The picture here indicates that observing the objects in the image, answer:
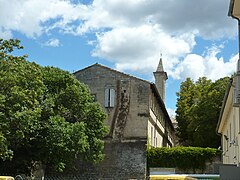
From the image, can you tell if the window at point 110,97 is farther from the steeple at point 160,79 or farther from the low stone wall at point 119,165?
the steeple at point 160,79

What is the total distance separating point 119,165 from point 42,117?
984 cm

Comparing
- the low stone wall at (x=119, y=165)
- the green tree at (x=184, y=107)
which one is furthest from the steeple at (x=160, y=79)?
the low stone wall at (x=119, y=165)

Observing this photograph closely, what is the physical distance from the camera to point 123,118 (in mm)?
37219

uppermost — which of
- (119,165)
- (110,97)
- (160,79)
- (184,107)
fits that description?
(160,79)

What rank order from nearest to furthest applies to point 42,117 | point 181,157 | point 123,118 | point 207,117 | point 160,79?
1. point 42,117
2. point 181,157
3. point 123,118
4. point 207,117
5. point 160,79

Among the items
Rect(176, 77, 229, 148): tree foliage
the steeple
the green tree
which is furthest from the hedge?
the steeple

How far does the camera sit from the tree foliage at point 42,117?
2191 cm

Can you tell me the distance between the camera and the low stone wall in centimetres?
3541

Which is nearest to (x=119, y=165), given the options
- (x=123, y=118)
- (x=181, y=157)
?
(x=123, y=118)

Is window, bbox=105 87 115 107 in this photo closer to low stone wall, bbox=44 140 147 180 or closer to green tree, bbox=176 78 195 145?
low stone wall, bbox=44 140 147 180

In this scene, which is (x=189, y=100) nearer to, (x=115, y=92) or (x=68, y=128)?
(x=115, y=92)

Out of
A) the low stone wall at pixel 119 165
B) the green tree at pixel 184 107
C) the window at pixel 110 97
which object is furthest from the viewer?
the green tree at pixel 184 107

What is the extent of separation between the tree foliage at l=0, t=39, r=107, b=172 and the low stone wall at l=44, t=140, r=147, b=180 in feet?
14.6

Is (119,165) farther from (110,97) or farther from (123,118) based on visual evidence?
(110,97)
